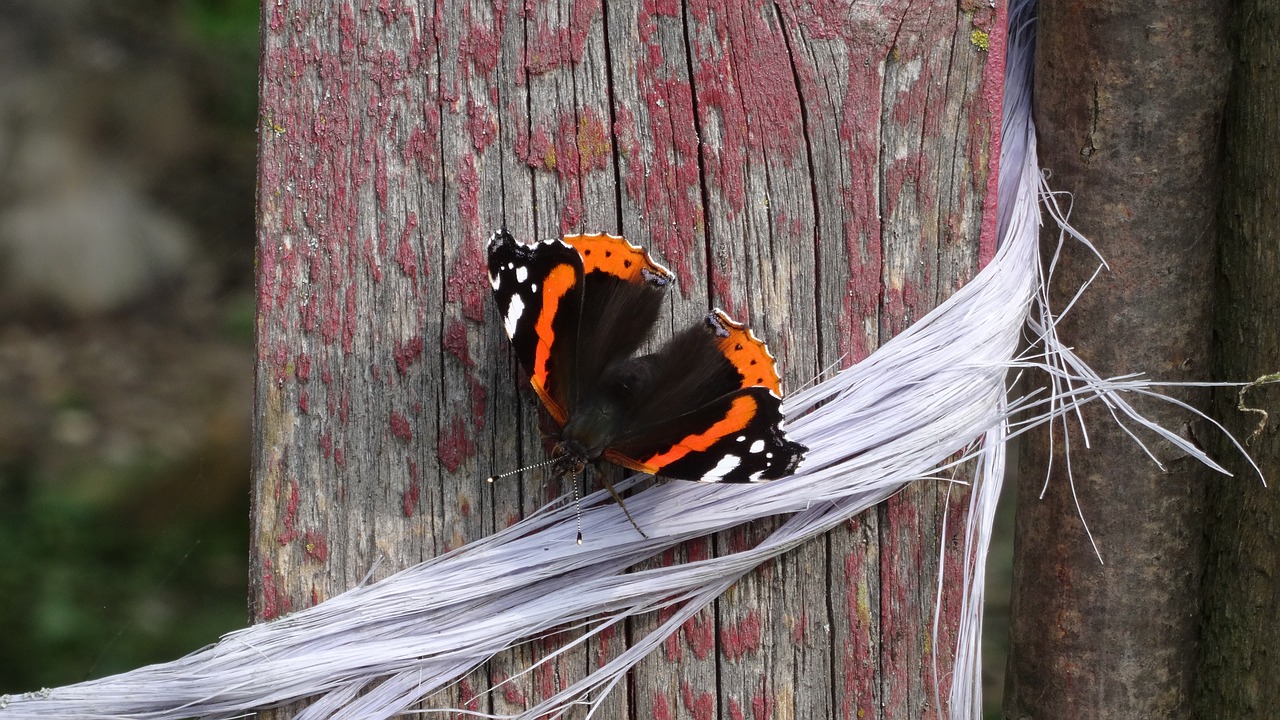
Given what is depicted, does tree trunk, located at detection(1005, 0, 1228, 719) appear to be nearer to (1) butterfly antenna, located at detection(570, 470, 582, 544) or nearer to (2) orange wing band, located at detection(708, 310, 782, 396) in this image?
(2) orange wing band, located at detection(708, 310, 782, 396)

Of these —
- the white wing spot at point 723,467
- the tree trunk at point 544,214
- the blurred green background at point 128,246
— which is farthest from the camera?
the blurred green background at point 128,246

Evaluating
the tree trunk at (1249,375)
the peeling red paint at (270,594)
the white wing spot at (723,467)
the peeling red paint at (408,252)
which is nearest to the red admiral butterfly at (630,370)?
the white wing spot at (723,467)

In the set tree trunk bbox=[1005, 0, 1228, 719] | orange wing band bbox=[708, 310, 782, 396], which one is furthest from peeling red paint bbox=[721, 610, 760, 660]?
tree trunk bbox=[1005, 0, 1228, 719]

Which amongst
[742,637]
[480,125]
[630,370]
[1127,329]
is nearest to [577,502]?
[630,370]

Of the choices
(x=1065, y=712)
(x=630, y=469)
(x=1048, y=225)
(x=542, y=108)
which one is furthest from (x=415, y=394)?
(x=1065, y=712)

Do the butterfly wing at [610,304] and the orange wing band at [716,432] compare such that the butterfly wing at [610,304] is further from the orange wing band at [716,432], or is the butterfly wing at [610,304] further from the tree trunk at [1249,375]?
the tree trunk at [1249,375]

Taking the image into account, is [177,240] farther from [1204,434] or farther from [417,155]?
[1204,434]

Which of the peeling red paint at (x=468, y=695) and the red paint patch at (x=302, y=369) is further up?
the red paint patch at (x=302, y=369)
